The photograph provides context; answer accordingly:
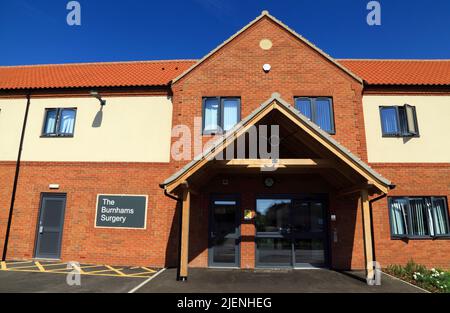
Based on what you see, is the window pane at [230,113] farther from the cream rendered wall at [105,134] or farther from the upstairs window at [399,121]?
the upstairs window at [399,121]

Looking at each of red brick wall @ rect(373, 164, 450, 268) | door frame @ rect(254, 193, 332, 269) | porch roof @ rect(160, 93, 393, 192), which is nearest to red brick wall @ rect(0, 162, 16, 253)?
porch roof @ rect(160, 93, 393, 192)

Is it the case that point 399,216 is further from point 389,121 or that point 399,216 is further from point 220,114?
point 220,114

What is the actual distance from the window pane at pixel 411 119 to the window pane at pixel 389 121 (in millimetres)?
392

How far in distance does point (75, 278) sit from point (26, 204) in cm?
477

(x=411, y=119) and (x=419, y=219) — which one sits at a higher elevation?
(x=411, y=119)

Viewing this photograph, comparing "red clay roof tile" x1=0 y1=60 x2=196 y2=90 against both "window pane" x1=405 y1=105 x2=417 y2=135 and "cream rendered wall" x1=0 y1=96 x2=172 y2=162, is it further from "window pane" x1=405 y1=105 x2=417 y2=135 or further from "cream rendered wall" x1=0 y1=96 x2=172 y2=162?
"window pane" x1=405 y1=105 x2=417 y2=135

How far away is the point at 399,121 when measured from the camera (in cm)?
1135

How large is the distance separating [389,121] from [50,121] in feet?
44.0

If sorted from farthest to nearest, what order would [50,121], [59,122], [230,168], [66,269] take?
[50,121], [59,122], [66,269], [230,168]

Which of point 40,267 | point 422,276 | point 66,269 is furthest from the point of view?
point 40,267

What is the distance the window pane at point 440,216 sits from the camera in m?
10.5

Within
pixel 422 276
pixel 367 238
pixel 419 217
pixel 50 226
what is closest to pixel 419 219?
pixel 419 217

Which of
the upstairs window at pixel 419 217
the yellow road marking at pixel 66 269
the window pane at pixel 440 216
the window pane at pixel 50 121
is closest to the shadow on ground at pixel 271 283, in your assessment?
the yellow road marking at pixel 66 269
